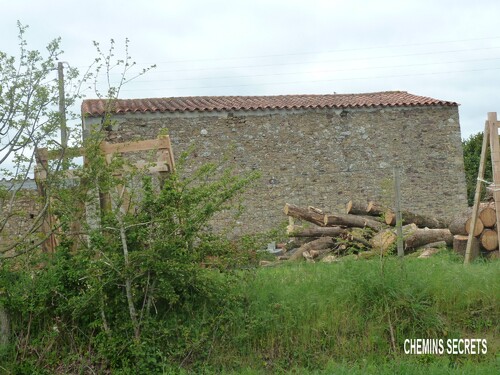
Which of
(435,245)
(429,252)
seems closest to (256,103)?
(435,245)

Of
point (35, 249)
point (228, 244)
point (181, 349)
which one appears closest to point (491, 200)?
point (228, 244)

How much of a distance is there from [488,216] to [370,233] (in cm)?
209

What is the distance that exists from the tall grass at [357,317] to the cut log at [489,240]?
105 inches

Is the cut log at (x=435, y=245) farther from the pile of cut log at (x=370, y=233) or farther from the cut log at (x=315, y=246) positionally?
the cut log at (x=315, y=246)

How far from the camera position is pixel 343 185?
17625mm

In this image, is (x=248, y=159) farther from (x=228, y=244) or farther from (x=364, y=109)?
(x=228, y=244)

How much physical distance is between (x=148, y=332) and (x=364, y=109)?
12754mm

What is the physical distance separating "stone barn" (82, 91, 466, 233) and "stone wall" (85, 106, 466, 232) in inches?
1.0

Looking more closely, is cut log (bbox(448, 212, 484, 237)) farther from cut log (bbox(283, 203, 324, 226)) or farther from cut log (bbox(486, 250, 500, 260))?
cut log (bbox(283, 203, 324, 226))

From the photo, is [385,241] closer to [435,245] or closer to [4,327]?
[435,245]

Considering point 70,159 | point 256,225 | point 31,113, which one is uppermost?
point 31,113

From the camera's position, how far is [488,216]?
402 inches

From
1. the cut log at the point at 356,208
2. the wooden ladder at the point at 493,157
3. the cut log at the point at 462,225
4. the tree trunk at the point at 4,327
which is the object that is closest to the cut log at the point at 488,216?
the cut log at the point at 462,225

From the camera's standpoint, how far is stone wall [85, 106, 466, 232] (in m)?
17.0
